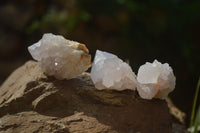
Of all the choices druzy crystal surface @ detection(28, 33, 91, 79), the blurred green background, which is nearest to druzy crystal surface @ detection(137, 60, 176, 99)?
druzy crystal surface @ detection(28, 33, 91, 79)

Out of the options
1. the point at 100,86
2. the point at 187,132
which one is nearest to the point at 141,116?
the point at 100,86

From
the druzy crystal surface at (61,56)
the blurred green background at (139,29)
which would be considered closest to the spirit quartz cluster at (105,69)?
the druzy crystal surface at (61,56)

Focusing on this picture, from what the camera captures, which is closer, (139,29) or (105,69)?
(105,69)

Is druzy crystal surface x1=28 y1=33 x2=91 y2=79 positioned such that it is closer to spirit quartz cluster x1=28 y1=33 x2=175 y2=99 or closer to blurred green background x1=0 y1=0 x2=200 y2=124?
spirit quartz cluster x1=28 y1=33 x2=175 y2=99

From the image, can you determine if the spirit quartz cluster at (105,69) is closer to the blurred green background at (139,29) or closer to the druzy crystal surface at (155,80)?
the druzy crystal surface at (155,80)

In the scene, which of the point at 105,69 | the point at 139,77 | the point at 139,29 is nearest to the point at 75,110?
the point at 105,69

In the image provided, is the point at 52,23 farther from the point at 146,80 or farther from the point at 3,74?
the point at 146,80

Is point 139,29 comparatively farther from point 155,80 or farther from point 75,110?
point 75,110

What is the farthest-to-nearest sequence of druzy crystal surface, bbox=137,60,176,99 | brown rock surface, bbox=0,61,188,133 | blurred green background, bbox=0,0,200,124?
blurred green background, bbox=0,0,200,124 → druzy crystal surface, bbox=137,60,176,99 → brown rock surface, bbox=0,61,188,133

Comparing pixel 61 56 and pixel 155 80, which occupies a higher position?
pixel 61 56
